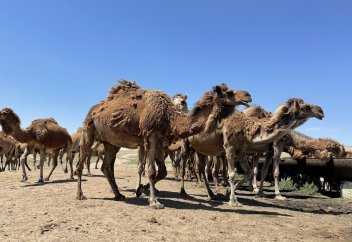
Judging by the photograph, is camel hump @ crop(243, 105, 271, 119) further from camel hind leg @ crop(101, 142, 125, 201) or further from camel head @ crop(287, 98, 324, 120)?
camel hind leg @ crop(101, 142, 125, 201)

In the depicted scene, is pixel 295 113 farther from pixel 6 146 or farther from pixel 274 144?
pixel 6 146

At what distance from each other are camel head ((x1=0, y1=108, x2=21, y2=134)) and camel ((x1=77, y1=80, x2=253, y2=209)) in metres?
5.89

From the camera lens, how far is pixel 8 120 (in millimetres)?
15086

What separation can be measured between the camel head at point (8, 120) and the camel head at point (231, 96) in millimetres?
9119

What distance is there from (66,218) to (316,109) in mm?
8666

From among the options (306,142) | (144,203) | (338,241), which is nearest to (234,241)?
(338,241)

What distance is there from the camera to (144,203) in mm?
9727

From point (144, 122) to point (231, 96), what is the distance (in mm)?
2369

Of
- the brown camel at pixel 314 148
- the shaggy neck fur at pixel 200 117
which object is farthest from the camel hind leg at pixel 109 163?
the brown camel at pixel 314 148

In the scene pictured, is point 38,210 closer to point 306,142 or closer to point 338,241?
point 338,241

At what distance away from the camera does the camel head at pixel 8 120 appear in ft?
49.1

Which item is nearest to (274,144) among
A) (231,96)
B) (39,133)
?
(231,96)

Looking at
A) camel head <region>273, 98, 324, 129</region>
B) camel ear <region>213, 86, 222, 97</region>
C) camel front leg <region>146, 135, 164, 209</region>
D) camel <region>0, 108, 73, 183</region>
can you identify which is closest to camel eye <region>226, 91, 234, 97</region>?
camel ear <region>213, 86, 222, 97</region>

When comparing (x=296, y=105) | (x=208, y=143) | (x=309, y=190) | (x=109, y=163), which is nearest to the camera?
(x=109, y=163)
